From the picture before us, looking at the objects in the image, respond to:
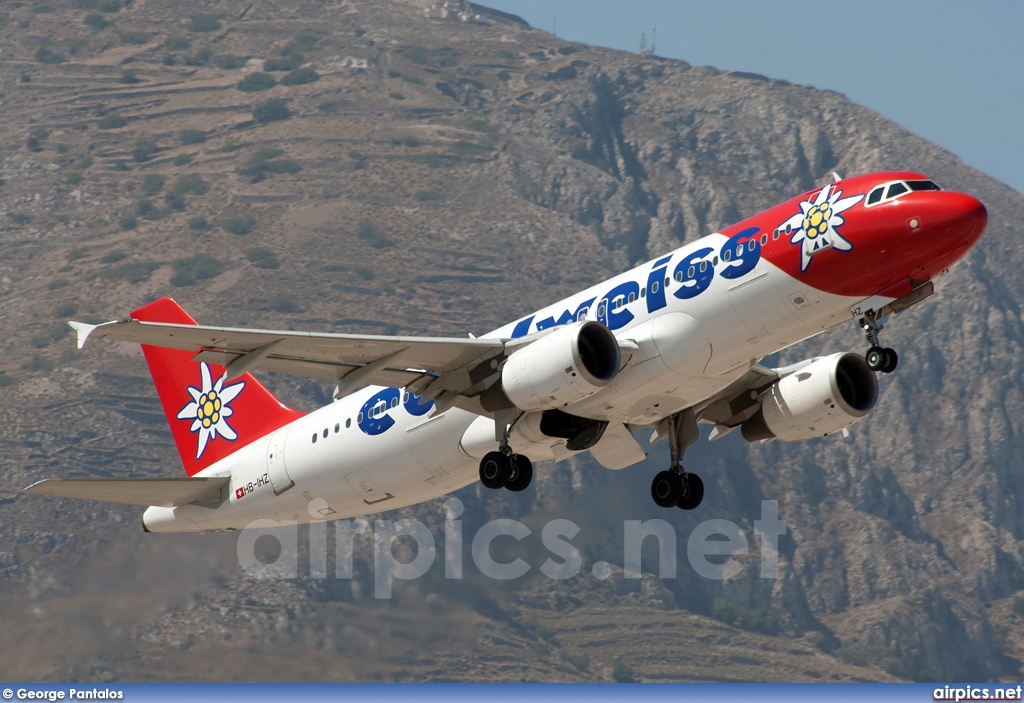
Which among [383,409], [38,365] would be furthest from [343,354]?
[38,365]

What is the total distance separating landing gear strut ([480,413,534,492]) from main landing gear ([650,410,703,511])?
15.7 ft

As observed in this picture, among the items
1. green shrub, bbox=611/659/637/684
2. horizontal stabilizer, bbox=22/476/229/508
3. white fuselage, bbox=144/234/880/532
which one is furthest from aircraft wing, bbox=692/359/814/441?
green shrub, bbox=611/659/637/684

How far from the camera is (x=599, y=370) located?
112 ft

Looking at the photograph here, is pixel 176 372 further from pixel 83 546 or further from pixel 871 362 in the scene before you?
pixel 83 546

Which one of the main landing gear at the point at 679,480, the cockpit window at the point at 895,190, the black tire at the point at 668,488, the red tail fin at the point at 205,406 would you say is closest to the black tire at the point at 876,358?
the cockpit window at the point at 895,190

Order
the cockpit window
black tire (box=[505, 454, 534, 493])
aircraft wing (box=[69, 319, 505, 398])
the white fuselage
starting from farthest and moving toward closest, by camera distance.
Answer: black tire (box=[505, 454, 534, 493]) < the white fuselage < aircraft wing (box=[69, 319, 505, 398]) < the cockpit window

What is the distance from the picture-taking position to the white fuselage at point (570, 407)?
33406 millimetres

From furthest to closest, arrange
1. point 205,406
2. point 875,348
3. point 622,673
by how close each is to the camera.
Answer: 1. point 622,673
2. point 205,406
3. point 875,348

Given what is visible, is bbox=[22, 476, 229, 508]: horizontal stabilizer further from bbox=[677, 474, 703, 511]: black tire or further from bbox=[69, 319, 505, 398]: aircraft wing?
bbox=[677, 474, 703, 511]: black tire

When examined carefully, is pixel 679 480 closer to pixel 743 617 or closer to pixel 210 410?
pixel 210 410

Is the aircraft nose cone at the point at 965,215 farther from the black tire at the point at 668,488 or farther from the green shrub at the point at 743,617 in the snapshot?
the green shrub at the point at 743,617

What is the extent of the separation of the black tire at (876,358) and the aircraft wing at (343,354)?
9.04m

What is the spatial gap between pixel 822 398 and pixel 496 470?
363 inches

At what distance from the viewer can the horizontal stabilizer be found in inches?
1485
